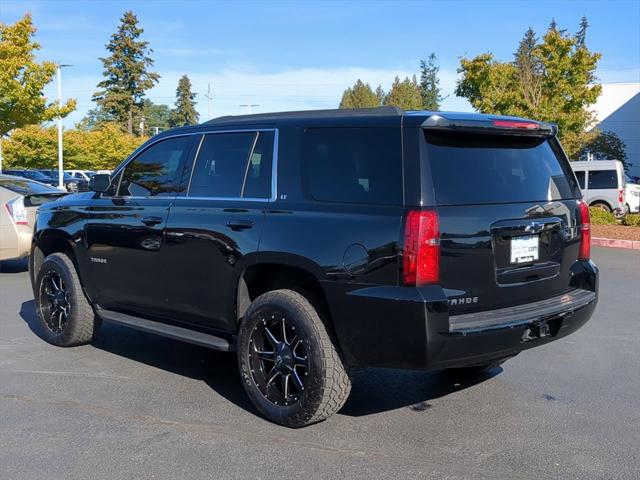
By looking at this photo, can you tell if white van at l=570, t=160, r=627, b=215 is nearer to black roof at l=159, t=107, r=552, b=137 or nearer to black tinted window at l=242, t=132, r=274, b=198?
black roof at l=159, t=107, r=552, b=137

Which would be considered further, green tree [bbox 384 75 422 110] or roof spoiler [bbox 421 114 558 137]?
green tree [bbox 384 75 422 110]

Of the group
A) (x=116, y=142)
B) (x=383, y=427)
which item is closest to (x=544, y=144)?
(x=383, y=427)

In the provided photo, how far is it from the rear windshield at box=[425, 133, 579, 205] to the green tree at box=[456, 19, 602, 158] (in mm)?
19645

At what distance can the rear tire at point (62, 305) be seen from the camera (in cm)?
631

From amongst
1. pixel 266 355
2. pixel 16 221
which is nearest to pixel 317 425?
pixel 266 355

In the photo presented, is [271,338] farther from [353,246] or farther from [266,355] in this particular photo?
[353,246]

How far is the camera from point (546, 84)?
24.4 meters

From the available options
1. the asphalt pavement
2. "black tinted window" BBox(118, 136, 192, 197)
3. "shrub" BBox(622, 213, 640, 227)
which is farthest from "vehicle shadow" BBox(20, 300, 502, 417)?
"shrub" BBox(622, 213, 640, 227)

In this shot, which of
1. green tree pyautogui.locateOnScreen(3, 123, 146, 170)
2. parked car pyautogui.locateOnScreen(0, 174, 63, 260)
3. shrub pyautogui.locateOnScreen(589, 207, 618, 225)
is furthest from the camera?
green tree pyautogui.locateOnScreen(3, 123, 146, 170)

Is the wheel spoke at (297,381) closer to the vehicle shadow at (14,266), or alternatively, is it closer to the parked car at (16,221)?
the parked car at (16,221)

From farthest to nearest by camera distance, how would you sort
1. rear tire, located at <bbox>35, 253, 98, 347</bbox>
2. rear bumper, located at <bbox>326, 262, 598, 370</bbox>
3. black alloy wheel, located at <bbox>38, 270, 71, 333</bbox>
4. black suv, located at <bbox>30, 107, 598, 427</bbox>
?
black alloy wheel, located at <bbox>38, 270, 71, 333</bbox>
rear tire, located at <bbox>35, 253, 98, 347</bbox>
black suv, located at <bbox>30, 107, 598, 427</bbox>
rear bumper, located at <bbox>326, 262, 598, 370</bbox>

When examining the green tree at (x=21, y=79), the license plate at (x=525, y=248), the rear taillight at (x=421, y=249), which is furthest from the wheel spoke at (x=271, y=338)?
the green tree at (x=21, y=79)

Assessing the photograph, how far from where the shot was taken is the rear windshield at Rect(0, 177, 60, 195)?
10.9 metres

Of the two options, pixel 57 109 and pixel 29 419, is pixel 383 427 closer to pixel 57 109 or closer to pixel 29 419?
pixel 29 419
